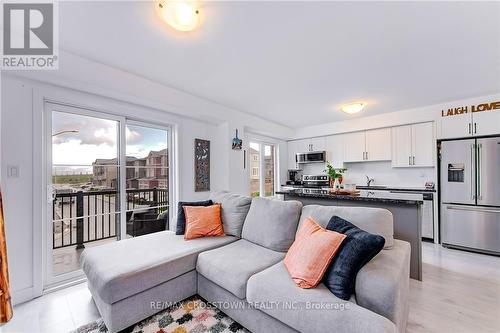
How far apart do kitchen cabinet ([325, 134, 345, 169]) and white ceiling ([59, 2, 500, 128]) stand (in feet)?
6.01

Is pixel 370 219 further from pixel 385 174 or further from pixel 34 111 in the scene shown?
pixel 385 174

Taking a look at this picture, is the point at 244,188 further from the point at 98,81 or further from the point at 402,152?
the point at 402,152

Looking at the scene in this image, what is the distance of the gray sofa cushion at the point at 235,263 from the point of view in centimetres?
166

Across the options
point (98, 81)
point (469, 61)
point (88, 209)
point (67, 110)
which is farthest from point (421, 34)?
point (88, 209)

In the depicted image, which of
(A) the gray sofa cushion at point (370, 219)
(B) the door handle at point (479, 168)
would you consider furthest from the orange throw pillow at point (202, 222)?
(B) the door handle at point (479, 168)

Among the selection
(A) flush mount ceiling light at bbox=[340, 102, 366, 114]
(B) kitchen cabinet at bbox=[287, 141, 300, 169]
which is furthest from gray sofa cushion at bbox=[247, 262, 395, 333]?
(B) kitchen cabinet at bbox=[287, 141, 300, 169]

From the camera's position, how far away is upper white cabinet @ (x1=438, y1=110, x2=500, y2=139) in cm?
335

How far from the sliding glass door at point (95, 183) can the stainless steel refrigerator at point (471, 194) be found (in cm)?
456

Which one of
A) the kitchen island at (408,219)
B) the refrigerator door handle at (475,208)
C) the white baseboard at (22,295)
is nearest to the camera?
the white baseboard at (22,295)

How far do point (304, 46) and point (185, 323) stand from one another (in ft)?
8.68

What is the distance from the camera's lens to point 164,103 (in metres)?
3.06

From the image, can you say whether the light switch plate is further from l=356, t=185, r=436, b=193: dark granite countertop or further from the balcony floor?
l=356, t=185, r=436, b=193: dark granite countertop

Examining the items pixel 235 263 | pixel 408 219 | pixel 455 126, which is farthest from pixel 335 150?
pixel 235 263

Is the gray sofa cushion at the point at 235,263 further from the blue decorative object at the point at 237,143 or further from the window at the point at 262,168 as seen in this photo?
the window at the point at 262,168
